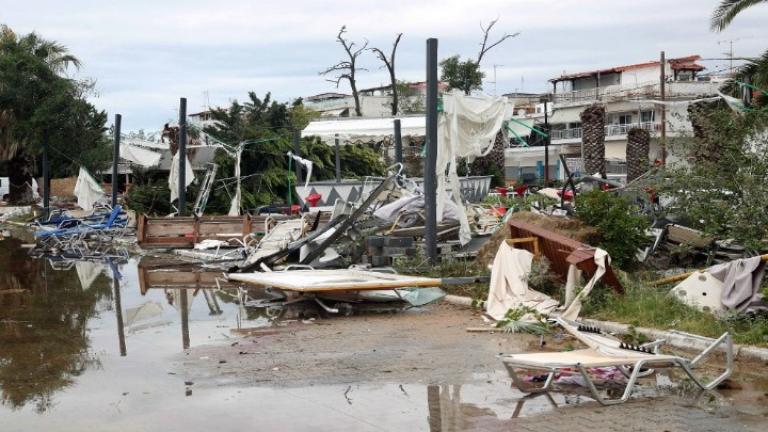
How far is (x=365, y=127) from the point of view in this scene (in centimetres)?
2767

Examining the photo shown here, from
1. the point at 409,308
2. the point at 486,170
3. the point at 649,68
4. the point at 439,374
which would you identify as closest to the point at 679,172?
the point at 409,308

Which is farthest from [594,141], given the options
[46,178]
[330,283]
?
[330,283]

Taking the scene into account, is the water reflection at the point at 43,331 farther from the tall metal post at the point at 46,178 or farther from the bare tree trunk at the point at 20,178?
the bare tree trunk at the point at 20,178

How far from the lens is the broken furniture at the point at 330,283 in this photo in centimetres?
1191

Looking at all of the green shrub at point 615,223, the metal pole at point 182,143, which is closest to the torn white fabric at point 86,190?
the metal pole at point 182,143

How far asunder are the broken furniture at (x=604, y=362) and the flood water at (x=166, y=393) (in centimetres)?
26

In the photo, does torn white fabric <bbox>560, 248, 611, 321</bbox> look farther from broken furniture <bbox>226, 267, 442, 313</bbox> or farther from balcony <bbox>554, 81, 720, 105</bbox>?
balcony <bbox>554, 81, 720, 105</bbox>

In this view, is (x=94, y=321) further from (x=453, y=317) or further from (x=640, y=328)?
(x=640, y=328)

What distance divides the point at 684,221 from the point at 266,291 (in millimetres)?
6525

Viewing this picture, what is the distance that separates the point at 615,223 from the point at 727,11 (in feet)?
30.8

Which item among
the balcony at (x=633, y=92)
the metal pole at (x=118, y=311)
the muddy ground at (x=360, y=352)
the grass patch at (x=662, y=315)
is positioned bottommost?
the metal pole at (x=118, y=311)

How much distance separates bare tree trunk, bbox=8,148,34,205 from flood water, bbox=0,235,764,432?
38209 millimetres

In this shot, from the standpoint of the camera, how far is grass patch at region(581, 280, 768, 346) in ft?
29.9

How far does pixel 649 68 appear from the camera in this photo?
236 ft
